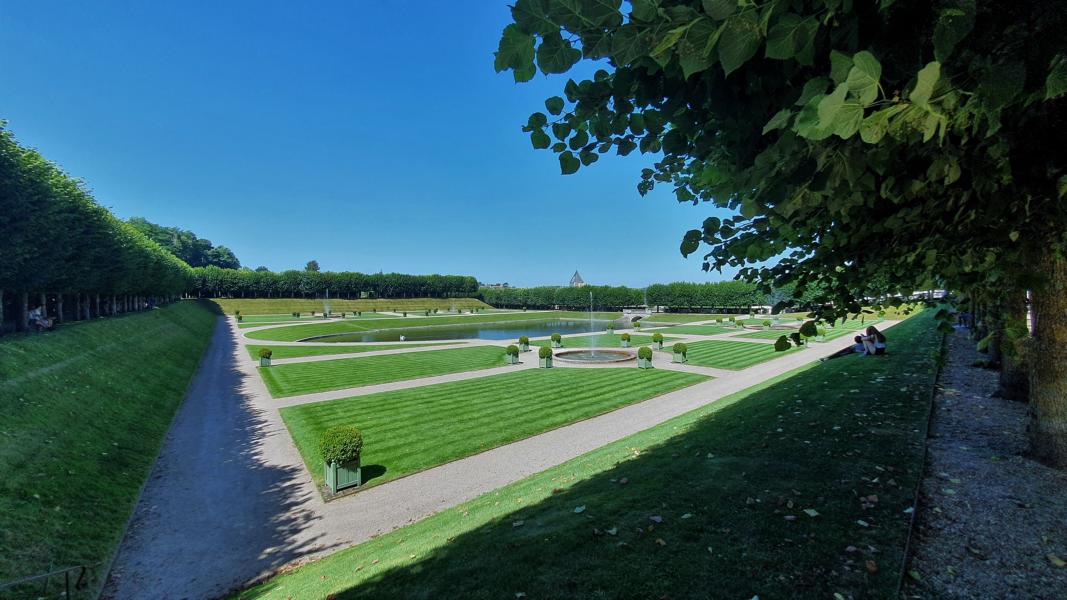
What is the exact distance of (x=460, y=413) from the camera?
48.7ft

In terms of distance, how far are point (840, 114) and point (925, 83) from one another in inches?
8.5

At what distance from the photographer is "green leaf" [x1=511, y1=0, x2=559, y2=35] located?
5.78 feet

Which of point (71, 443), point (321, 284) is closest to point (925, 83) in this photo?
point (71, 443)

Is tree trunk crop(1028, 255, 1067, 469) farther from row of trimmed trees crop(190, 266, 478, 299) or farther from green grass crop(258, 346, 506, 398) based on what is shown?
row of trimmed trees crop(190, 266, 478, 299)

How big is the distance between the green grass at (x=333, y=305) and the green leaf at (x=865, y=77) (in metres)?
89.1

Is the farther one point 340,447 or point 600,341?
point 600,341

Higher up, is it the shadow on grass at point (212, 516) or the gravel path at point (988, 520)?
the gravel path at point (988, 520)

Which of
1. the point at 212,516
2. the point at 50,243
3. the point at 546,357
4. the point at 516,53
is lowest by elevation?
the point at 212,516

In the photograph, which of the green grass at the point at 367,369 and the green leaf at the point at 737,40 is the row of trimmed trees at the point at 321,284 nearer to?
the green grass at the point at 367,369

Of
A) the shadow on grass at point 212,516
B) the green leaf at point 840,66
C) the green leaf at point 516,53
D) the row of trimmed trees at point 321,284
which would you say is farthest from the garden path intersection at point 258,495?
the row of trimmed trees at point 321,284

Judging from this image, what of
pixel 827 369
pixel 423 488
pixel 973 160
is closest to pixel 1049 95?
pixel 973 160

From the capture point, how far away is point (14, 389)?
10.6 meters

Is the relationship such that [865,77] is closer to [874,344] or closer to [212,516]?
[212,516]

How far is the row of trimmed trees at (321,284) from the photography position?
85875mm
